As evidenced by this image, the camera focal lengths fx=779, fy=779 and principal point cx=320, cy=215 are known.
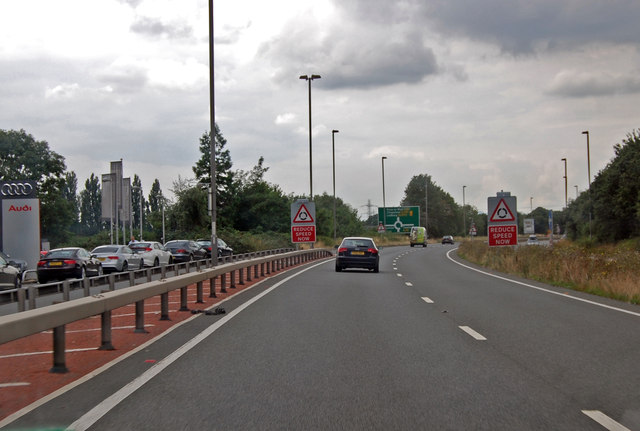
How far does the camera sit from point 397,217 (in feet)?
310

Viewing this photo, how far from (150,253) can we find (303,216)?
9121mm

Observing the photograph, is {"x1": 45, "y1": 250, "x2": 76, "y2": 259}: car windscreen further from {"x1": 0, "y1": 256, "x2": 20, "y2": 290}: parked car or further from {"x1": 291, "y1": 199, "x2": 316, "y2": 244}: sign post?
{"x1": 291, "y1": 199, "x2": 316, "y2": 244}: sign post

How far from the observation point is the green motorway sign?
9431 cm

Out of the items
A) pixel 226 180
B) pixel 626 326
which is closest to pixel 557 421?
pixel 626 326

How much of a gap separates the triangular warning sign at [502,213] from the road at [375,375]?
18185 millimetres

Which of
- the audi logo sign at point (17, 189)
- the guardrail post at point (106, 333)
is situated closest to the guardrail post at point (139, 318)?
the guardrail post at point (106, 333)

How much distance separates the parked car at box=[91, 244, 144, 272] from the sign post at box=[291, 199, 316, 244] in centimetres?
1091

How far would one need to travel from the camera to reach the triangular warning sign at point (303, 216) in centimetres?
4444

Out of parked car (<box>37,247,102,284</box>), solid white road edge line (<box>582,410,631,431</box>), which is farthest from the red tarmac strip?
parked car (<box>37,247,102,284</box>)

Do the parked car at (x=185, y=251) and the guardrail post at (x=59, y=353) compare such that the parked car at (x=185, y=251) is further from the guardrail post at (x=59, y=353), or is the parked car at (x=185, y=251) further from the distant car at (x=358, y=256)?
the guardrail post at (x=59, y=353)

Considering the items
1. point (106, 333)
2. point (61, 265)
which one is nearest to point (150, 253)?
point (61, 265)

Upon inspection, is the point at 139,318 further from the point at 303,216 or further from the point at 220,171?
the point at 220,171

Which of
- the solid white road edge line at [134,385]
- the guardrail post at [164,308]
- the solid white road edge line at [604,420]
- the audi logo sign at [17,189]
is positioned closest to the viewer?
the solid white road edge line at [604,420]

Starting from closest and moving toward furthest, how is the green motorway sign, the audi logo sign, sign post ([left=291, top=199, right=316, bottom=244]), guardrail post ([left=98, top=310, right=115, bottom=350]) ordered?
guardrail post ([left=98, top=310, right=115, bottom=350]), the audi logo sign, sign post ([left=291, top=199, right=316, bottom=244]), the green motorway sign
